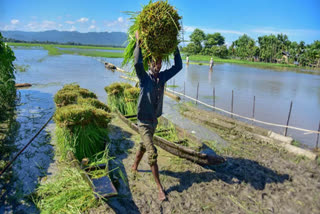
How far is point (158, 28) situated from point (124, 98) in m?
4.84

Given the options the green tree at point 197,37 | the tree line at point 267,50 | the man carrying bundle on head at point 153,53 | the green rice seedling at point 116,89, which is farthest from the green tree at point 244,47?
the man carrying bundle on head at point 153,53

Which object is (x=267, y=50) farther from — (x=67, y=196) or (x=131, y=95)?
(x=67, y=196)

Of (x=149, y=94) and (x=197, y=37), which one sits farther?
(x=197, y=37)

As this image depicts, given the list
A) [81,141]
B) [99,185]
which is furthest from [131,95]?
[99,185]

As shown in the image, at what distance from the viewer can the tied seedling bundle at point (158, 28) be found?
3234 millimetres

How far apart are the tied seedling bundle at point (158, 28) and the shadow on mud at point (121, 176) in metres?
2.02

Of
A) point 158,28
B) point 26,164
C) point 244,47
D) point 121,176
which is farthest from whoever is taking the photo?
point 244,47

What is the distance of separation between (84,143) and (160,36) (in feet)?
8.42

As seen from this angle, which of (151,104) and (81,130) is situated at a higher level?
(151,104)

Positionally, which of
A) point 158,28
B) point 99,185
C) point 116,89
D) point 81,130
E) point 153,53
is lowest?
point 99,185

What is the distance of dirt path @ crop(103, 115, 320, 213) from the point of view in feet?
10.9

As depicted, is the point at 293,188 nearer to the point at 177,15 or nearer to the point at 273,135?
the point at 273,135

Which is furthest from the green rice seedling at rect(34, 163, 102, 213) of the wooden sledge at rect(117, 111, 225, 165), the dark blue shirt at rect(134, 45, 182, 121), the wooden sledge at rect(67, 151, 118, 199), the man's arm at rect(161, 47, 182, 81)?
the man's arm at rect(161, 47, 182, 81)

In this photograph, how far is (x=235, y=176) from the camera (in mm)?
4141
